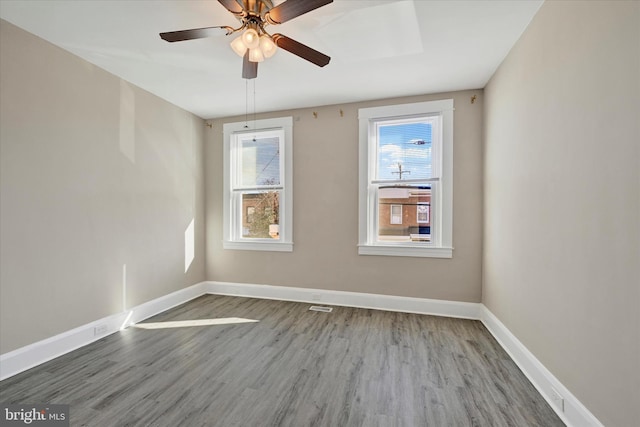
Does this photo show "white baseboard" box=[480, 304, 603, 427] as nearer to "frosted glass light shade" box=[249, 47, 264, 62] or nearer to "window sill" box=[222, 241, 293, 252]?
"window sill" box=[222, 241, 293, 252]

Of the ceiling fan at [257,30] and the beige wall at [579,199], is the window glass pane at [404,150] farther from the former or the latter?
the ceiling fan at [257,30]

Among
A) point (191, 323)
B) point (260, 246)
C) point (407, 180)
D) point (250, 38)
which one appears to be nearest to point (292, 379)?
point (191, 323)

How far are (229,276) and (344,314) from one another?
6.19 feet

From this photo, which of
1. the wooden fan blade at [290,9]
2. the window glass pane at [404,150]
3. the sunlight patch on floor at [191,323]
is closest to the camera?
the wooden fan blade at [290,9]

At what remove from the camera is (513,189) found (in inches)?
95.8

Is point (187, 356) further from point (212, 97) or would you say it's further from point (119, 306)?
point (212, 97)

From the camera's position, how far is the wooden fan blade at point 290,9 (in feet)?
4.99

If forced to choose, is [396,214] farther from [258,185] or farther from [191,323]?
[191,323]

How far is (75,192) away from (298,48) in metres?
2.41

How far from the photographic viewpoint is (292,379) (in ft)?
6.93

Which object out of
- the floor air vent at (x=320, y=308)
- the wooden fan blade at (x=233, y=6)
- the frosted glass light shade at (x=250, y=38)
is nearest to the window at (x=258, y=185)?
the floor air vent at (x=320, y=308)

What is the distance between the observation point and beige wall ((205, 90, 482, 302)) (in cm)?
329

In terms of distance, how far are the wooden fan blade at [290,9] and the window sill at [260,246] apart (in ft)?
9.14

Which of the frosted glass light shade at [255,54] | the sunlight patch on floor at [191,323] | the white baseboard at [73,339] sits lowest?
the sunlight patch on floor at [191,323]
